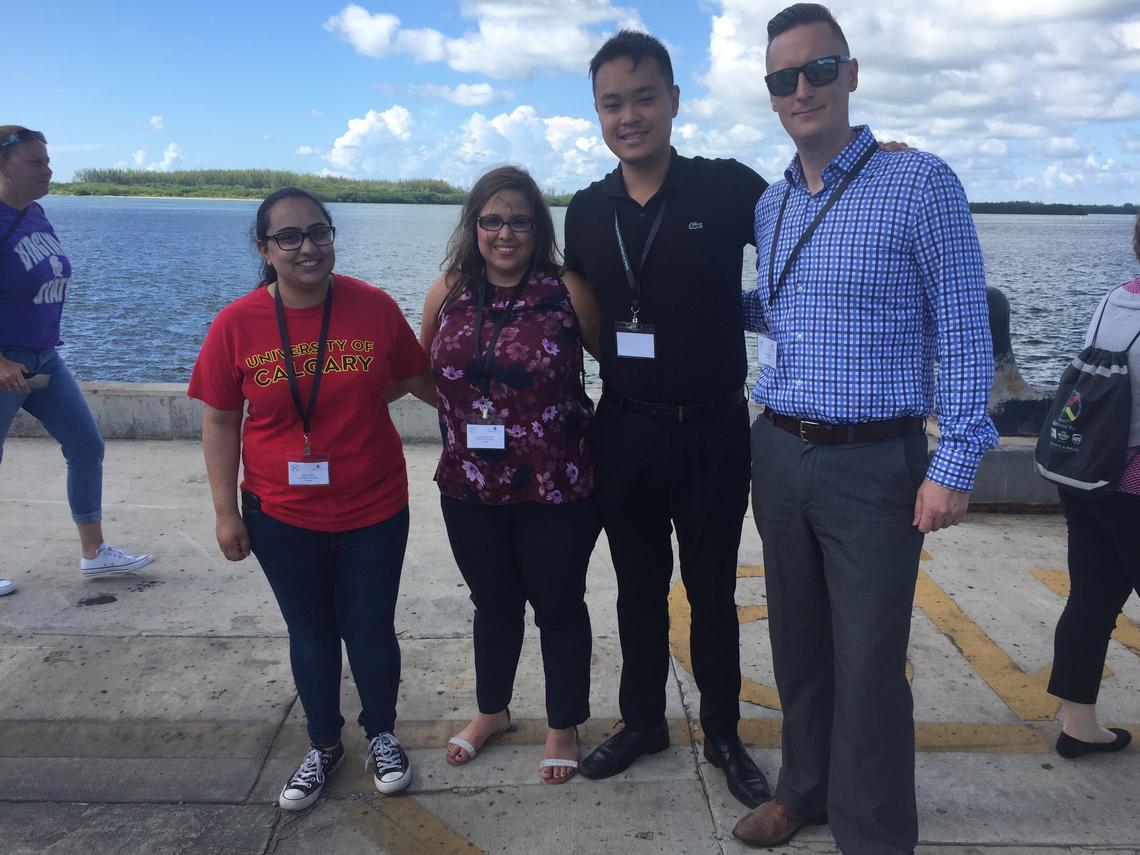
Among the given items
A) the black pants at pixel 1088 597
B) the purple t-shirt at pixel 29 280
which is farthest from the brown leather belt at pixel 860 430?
the purple t-shirt at pixel 29 280

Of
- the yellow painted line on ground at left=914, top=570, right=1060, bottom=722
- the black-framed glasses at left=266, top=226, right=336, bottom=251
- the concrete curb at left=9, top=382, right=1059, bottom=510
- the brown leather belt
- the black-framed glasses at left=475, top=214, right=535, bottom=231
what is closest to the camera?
the brown leather belt

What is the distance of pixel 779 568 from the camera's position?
2479mm

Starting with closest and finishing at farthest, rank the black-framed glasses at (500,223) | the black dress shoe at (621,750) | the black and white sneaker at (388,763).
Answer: the black-framed glasses at (500,223) → the black and white sneaker at (388,763) → the black dress shoe at (621,750)

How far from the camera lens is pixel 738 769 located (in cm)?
278

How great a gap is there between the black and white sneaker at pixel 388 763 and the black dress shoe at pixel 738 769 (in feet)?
3.40

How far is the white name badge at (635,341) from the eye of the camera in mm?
2580

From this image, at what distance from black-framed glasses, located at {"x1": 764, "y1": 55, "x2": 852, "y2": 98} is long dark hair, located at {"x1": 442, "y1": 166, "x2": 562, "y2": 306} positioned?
0.79 metres

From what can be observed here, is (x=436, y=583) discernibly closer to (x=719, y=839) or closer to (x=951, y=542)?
(x=719, y=839)

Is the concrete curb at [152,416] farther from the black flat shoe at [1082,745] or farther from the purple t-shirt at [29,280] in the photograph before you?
the black flat shoe at [1082,745]

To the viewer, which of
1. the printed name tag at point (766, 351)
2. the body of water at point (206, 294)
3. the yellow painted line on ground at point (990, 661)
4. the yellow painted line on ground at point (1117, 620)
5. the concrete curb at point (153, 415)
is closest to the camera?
the printed name tag at point (766, 351)

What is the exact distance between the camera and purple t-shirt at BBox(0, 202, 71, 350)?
386cm

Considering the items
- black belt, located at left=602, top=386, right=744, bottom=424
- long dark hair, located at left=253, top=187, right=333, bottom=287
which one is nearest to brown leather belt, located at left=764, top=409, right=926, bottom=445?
black belt, located at left=602, top=386, right=744, bottom=424

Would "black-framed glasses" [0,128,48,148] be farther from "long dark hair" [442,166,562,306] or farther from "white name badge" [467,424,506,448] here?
"white name badge" [467,424,506,448]

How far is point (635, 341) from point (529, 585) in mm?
895
